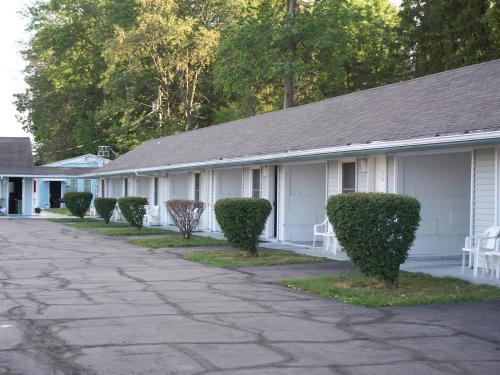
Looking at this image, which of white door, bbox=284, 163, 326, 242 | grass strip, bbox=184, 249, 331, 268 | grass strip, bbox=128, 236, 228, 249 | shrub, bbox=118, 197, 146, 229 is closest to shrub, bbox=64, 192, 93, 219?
shrub, bbox=118, 197, 146, 229

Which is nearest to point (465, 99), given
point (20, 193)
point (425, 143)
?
point (425, 143)

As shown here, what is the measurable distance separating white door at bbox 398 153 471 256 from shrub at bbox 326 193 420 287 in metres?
5.14

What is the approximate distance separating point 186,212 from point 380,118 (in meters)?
7.47

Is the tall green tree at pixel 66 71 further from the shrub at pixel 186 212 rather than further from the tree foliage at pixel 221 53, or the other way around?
the shrub at pixel 186 212

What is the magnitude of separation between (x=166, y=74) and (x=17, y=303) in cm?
4147

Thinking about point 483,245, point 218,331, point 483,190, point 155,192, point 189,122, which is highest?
point 189,122

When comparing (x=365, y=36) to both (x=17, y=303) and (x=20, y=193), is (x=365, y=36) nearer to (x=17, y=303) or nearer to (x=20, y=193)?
(x=20, y=193)

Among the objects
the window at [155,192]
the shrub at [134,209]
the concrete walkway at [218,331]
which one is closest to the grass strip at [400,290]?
the concrete walkway at [218,331]

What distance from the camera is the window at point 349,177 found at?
58.0 ft

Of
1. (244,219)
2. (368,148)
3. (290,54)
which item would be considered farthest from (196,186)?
(290,54)

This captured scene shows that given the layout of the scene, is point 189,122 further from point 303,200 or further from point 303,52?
point 303,200

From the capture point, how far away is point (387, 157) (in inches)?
634

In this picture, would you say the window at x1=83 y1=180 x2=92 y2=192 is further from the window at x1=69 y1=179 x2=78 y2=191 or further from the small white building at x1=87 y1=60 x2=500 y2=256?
the small white building at x1=87 y1=60 x2=500 y2=256

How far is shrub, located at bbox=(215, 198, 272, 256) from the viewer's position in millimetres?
16531
